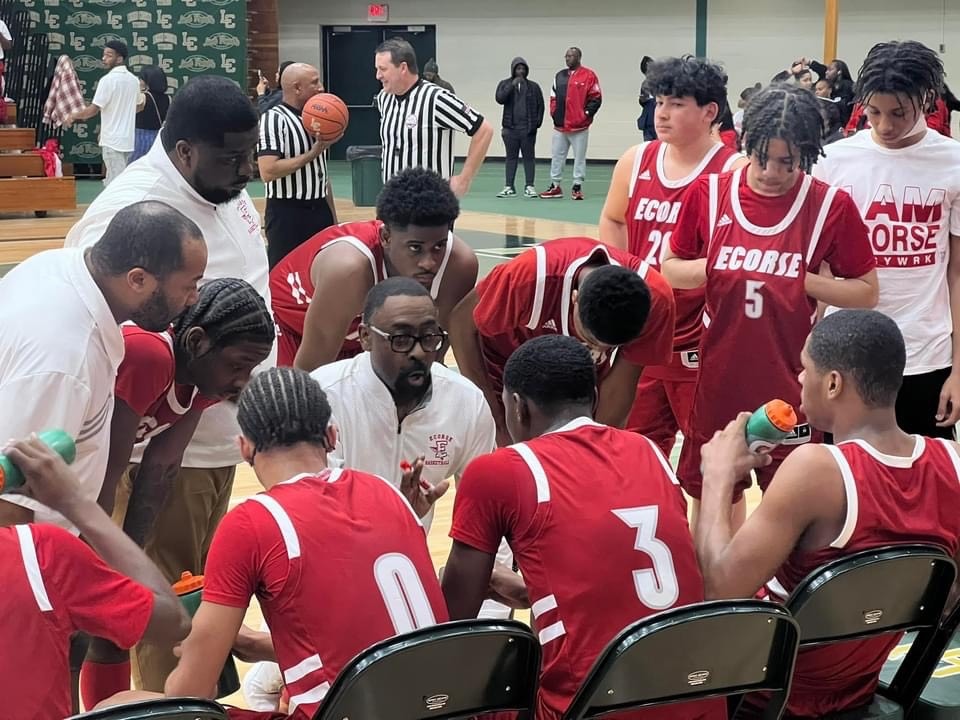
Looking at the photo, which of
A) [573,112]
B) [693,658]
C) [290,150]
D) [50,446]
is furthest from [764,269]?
[573,112]

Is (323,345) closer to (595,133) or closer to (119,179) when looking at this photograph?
(119,179)

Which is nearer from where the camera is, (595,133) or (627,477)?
(627,477)

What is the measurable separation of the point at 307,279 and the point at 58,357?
5.73 feet

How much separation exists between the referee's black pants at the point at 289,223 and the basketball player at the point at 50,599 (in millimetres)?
5376

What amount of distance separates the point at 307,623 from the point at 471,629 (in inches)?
12.5

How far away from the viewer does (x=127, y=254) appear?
268cm

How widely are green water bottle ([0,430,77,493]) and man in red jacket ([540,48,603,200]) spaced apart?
15136 millimetres

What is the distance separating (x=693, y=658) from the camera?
7.63ft

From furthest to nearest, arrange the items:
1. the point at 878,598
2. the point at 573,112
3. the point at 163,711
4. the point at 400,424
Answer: the point at 573,112 → the point at 400,424 → the point at 878,598 → the point at 163,711

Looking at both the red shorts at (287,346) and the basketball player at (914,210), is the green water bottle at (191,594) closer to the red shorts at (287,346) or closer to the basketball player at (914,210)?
the red shorts at (287,346)

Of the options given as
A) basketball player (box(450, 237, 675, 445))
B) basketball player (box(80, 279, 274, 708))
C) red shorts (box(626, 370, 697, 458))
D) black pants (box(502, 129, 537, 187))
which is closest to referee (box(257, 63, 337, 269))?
red shorts (box(626, 370, 697, 458))

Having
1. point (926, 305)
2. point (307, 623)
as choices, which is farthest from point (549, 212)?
point (307, 623)

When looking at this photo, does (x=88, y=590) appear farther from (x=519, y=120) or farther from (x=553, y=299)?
(x=519, y=120)

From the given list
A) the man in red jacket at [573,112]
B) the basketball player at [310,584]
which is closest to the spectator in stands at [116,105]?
the man in red jacket at [573,112]
